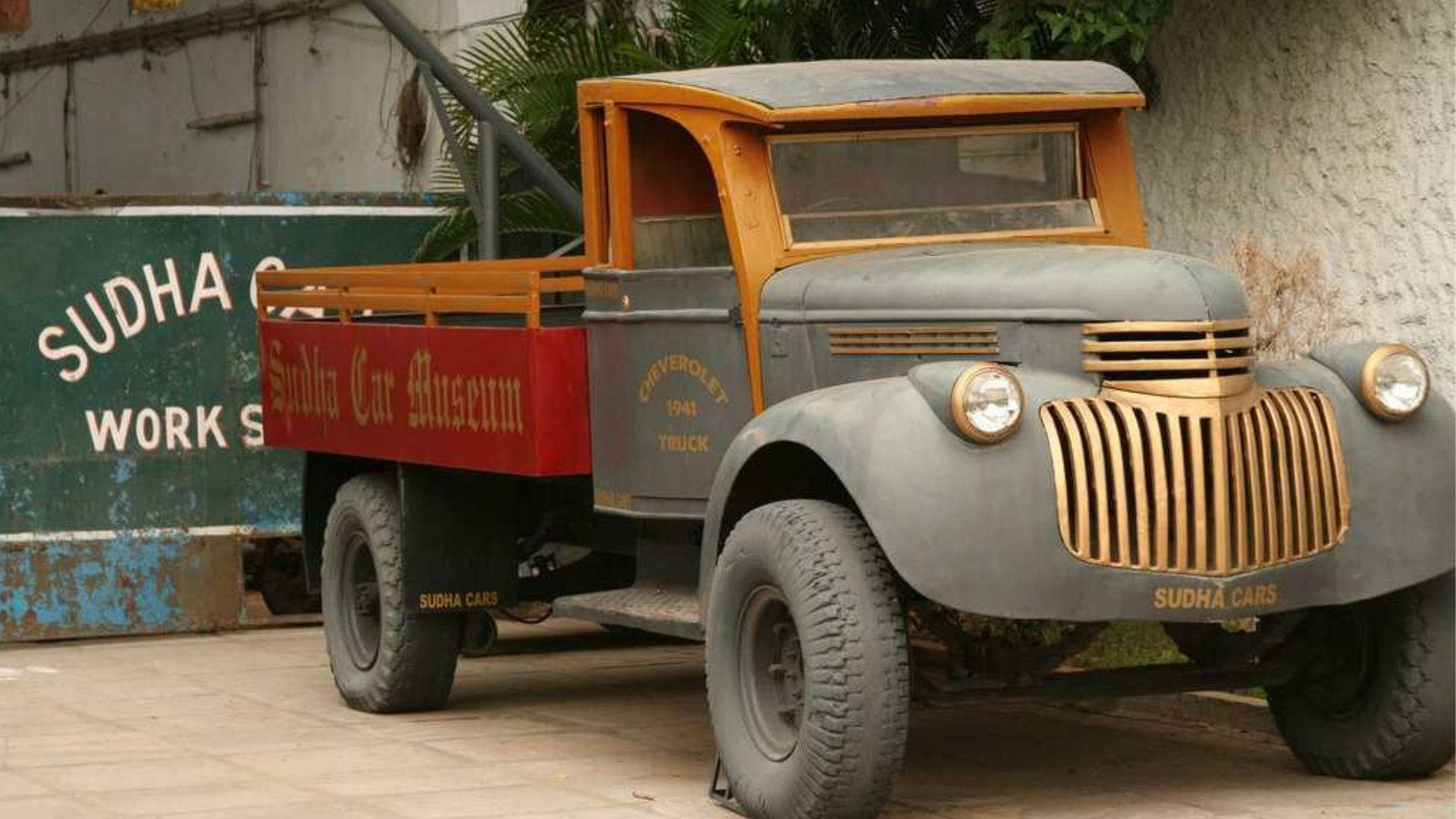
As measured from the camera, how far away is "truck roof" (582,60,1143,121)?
312 inches

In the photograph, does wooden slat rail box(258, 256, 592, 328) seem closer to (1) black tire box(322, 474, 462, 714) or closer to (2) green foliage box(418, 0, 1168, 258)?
(1) black tire box(322, 474, 462, 714)

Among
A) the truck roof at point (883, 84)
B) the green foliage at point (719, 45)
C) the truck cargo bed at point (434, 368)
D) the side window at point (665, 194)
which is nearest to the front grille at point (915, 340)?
the truck roof at point (883, 84)

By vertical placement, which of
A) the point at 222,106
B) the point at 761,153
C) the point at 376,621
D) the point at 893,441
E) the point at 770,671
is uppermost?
the point at 222,106

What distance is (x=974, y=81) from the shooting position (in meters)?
8.11

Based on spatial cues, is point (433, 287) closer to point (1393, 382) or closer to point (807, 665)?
point (807, 665)

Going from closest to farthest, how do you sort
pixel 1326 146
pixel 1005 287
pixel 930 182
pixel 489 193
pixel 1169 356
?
pixel 1169 356, pixel 1005 287, pixel 930 182, pixel 1326 146, pixel 489 193

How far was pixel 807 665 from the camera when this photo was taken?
6.84 metres

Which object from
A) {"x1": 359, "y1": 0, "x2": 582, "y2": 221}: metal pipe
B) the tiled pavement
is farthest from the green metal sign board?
{"x1": 359, "y1": 0, "x2": 582, "y2": 221}: metal pipe

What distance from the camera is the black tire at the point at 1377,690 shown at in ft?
24.2

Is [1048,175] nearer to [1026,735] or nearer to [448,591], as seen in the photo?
[1026,735]

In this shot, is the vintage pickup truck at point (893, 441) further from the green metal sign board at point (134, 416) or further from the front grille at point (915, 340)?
the green metal sign board at point (134, 416)

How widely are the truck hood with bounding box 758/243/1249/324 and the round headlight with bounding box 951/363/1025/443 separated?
1.30 feet

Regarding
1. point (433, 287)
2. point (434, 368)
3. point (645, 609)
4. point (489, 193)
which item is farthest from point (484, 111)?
point (645, 609)

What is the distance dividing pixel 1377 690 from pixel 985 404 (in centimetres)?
166
